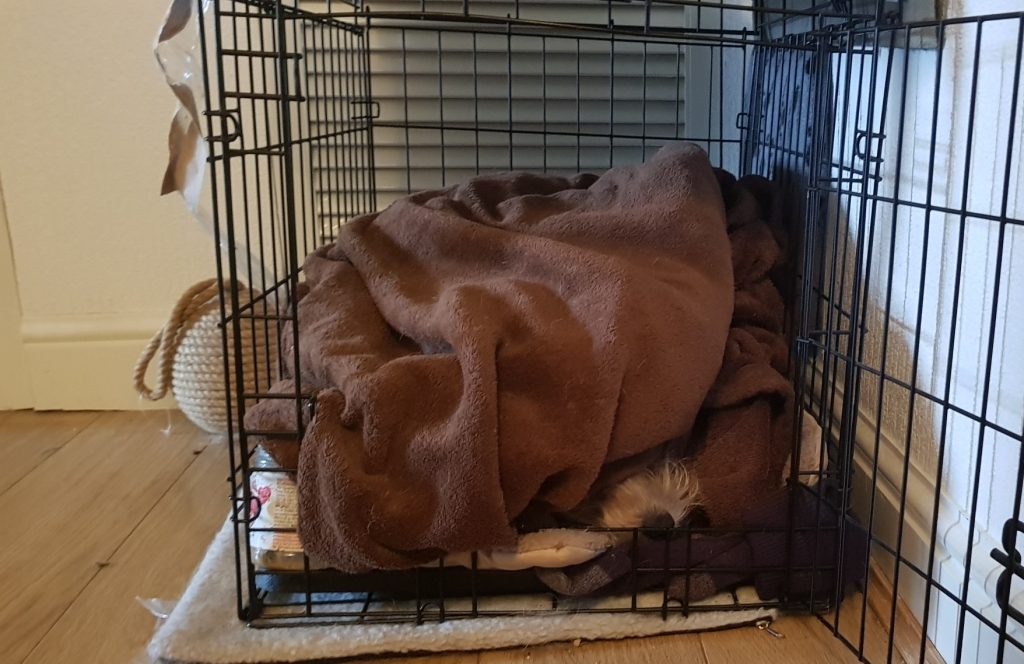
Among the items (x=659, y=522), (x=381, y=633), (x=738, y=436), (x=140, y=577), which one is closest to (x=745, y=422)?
(x=738, y=436)

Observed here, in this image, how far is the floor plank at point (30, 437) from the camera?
55.5 inches

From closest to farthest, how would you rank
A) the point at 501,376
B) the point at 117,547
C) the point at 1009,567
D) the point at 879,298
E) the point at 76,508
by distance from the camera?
the point at 1009,567 < the point at 501,376 < the point at 879,298 < the point at 117,547 < the point at 76,508

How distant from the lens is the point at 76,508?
4.16ft

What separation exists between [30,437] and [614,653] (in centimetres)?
112

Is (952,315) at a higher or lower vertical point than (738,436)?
higher

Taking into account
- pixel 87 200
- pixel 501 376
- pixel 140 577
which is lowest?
pixel 140 577

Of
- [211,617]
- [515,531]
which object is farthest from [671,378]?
[211,617]

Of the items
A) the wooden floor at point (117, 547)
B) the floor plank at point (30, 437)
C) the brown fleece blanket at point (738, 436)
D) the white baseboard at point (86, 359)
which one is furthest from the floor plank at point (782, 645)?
the white baseboard at point (86, 359)

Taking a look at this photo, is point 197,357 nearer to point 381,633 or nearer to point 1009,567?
point 381,633

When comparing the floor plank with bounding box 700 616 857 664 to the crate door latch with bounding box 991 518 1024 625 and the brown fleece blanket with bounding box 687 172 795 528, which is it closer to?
the brown fleece blanket with bounding box 687 172 795 528

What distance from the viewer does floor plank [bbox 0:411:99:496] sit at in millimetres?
1409

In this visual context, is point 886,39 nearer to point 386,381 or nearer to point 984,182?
point 984,182

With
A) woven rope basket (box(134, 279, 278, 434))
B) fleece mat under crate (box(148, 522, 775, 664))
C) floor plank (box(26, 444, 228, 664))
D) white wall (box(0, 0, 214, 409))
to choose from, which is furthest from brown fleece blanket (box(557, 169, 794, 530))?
white wall (box(0, 0, 214, 409))

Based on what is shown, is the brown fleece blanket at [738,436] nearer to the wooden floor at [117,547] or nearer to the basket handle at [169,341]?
the wooden floor at [117,547]
